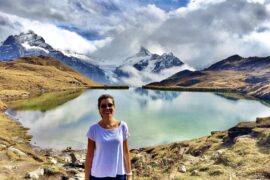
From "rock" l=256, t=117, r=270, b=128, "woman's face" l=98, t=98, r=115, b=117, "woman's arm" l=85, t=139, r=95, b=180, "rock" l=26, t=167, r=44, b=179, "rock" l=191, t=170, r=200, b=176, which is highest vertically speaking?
"woman's face" l=98, t=98, r=115, b=117

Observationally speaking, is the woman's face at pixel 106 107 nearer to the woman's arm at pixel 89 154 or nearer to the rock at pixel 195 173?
the woman's arm at pixel 89 154

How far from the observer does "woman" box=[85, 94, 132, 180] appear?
8.48m

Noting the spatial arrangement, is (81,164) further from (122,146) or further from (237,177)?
(122,146)

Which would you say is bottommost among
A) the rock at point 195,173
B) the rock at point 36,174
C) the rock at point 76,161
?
the rock at point 76,161

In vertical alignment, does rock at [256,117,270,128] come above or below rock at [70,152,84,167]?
above

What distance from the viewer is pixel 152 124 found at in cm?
8600

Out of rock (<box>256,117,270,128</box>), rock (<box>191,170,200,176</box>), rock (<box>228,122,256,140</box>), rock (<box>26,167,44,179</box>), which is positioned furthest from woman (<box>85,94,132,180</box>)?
rock (<box>256,117,270,128</box>)

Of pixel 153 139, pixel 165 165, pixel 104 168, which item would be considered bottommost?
pixel 153 139

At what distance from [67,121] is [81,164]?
6123 centimetres

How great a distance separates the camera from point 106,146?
27.8 ft

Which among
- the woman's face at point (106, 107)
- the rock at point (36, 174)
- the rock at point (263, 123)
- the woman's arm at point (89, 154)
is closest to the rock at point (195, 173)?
the rock at point (36, 174)

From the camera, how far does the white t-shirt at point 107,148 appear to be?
8453mm

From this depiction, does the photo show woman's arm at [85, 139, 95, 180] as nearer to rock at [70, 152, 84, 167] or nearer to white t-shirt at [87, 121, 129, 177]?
white t-shirt at [87, 121, 129, 177]

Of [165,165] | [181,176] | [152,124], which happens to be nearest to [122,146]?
[181,176]
